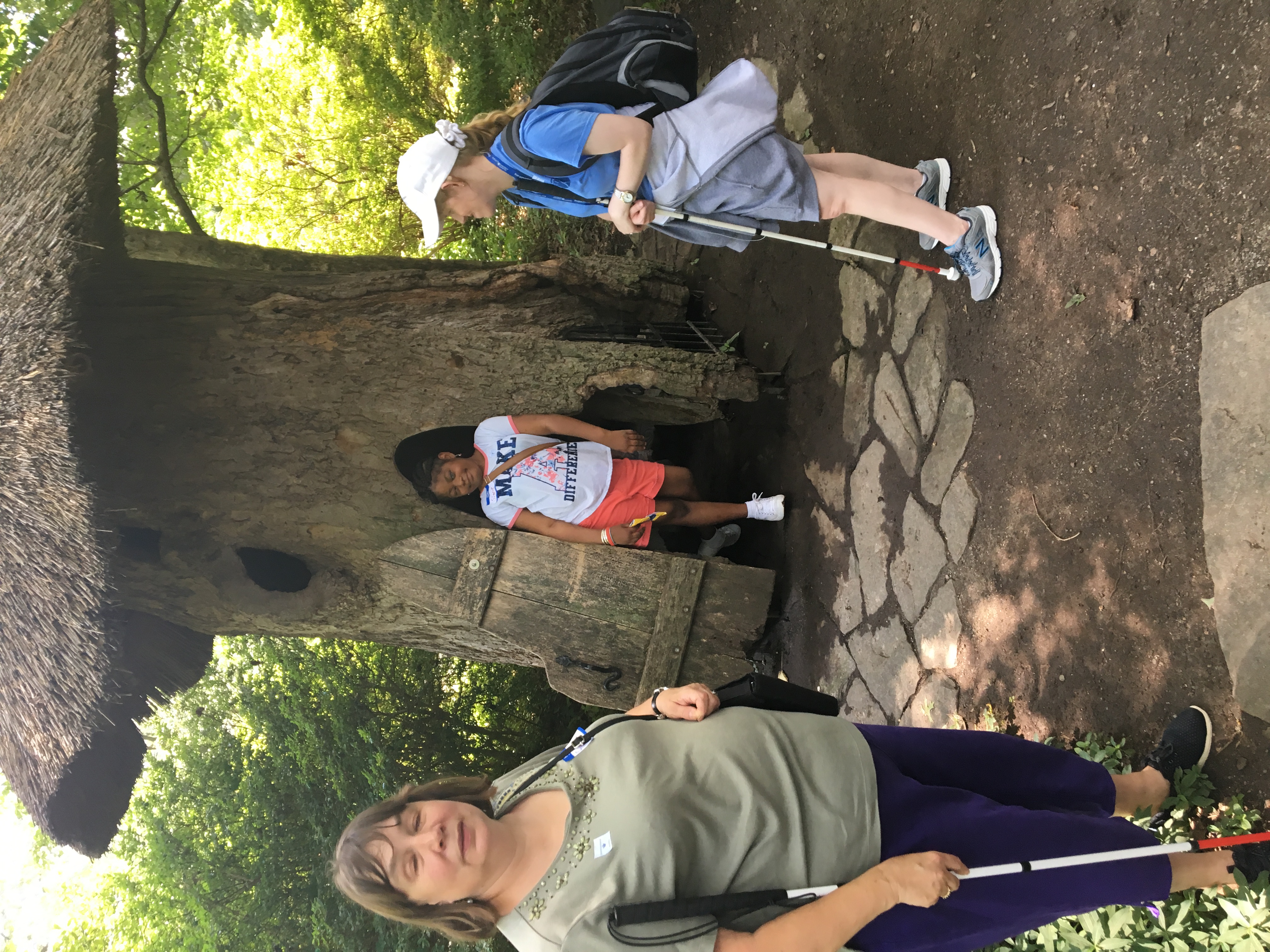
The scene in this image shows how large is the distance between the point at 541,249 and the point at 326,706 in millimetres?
5034

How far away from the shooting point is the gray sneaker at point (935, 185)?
3.67m

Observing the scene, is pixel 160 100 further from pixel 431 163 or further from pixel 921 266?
pixel 921 266

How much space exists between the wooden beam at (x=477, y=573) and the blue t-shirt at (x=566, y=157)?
1.76 metres

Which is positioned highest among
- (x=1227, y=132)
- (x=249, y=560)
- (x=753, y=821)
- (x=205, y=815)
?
(x=1227, y=132)

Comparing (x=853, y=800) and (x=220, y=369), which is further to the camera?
(x=220, y=369)

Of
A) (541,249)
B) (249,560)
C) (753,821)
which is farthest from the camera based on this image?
(541,249)

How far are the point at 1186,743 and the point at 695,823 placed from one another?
1750mm

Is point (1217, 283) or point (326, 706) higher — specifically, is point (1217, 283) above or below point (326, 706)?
above

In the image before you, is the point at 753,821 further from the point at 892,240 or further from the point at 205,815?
the point at 205,815

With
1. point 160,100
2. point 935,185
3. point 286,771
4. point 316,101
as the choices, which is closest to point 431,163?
point 935,185

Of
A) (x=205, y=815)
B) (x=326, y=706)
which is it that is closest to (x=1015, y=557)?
(x=326, y=706)

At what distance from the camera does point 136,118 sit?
7.82 metres

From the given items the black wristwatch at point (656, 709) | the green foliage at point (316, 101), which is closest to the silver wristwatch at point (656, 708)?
the black wristwatch at point (656, 709)

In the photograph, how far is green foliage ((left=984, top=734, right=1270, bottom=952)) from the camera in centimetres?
230
